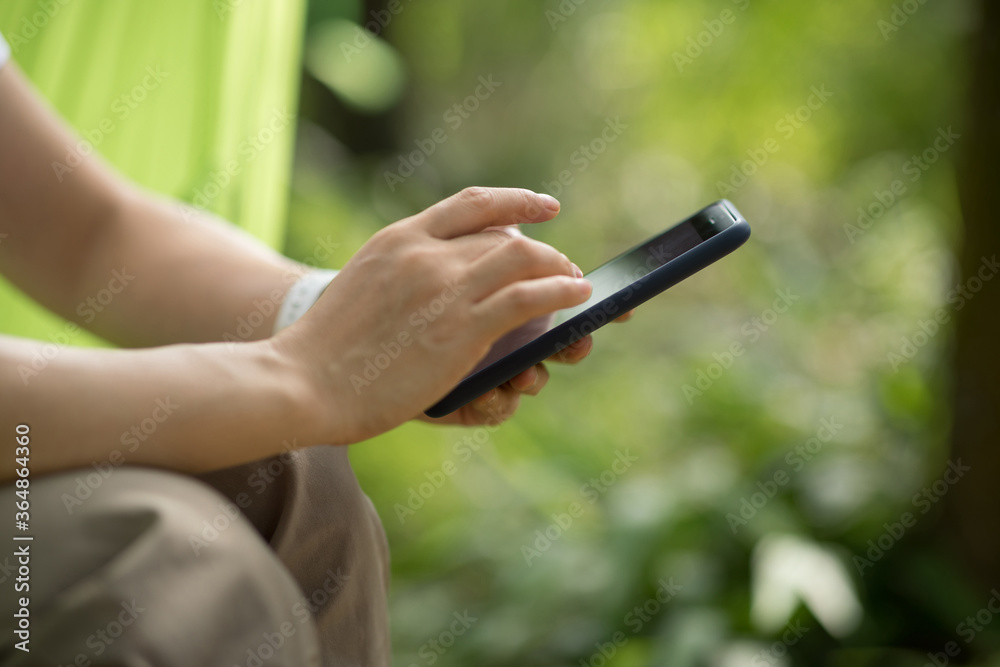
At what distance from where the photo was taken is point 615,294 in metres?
0.53

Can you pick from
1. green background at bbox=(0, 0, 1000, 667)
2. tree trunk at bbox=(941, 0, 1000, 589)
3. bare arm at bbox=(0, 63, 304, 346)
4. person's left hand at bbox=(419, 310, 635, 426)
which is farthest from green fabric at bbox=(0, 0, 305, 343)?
tree trunk at bbox=(941, 0, 1000, 589)

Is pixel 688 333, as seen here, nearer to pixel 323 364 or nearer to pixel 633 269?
pixel 633 269

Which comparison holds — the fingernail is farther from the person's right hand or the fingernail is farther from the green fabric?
the green fabric

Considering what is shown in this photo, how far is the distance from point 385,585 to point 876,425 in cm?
111

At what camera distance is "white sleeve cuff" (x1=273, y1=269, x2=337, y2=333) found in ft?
2.11

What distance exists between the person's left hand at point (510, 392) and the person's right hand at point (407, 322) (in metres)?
0.11

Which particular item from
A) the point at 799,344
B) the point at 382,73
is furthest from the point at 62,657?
the point at 382,73

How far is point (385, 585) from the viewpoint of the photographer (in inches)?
22.5

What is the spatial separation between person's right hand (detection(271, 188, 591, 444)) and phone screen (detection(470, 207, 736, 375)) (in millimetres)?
84

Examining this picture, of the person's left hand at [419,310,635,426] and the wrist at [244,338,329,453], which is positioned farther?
the person's left hand at [419,310,635,426]

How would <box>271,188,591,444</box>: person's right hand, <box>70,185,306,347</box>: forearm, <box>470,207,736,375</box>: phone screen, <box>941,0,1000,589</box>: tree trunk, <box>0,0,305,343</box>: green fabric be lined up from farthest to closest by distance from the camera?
<box>941,0,1000,589</box>: tree trunk < <box>0,0,305,343</box>: green fabric < <box>70,185,306,347</box>: forearm < <box>470,207,736,375</box>: phone screen < <box>271,188,591,444</box>: person's right hand

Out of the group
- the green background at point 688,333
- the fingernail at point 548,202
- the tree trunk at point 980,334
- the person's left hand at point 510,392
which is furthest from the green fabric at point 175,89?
the tree trunk at point 980,334

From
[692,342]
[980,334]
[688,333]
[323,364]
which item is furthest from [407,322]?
[688,333]

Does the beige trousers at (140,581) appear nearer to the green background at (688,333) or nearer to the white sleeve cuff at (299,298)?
the white sleeve cuff at (299,298)
